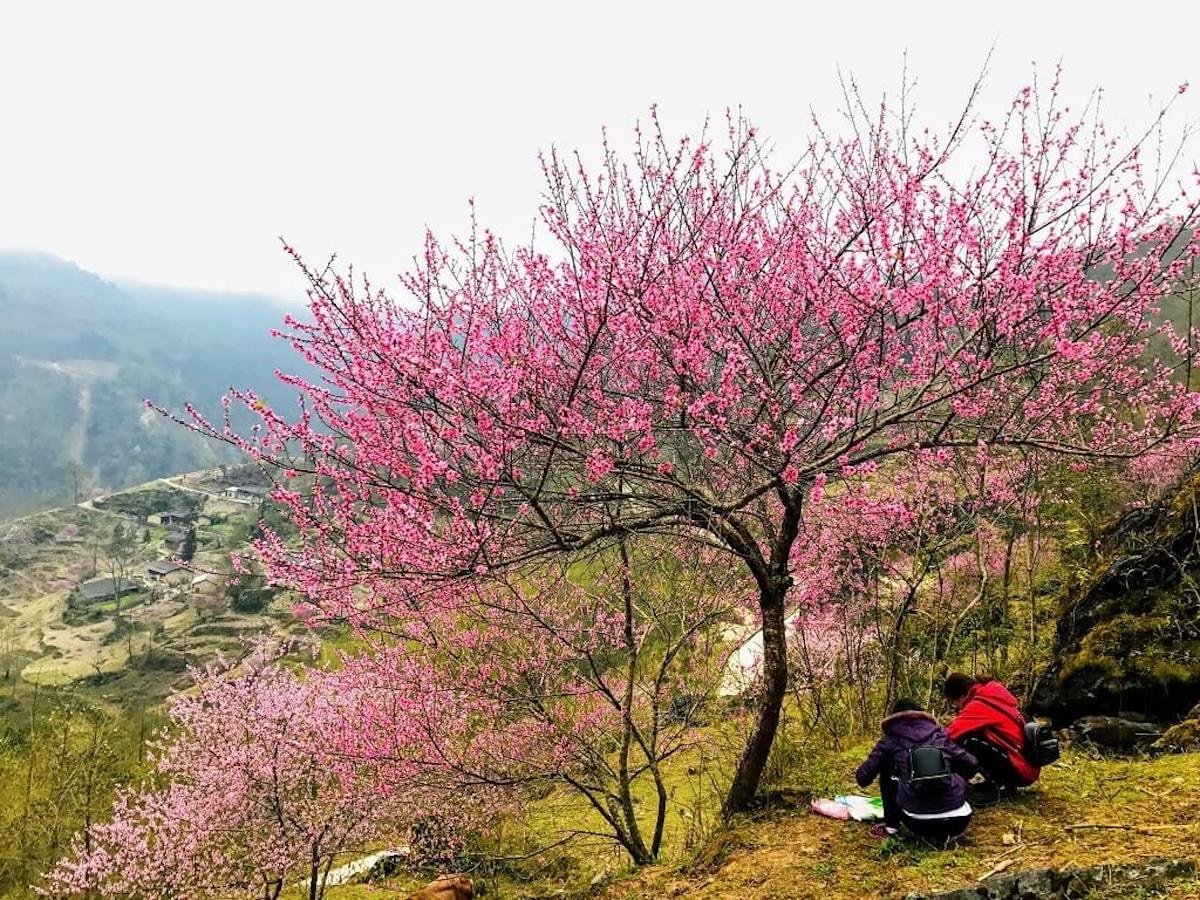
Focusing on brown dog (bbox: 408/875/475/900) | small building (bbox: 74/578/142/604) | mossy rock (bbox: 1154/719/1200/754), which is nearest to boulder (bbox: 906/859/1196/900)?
mossy rock (bbox: 1154/719/1200/754)

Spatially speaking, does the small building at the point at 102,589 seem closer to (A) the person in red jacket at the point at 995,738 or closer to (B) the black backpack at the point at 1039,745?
(A) the person in red jacket at the point at 995,738

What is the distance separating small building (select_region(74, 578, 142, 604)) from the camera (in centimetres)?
7356

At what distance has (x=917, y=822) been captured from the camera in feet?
12.4

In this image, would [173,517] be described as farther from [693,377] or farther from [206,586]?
[693,377]

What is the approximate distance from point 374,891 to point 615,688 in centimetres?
631

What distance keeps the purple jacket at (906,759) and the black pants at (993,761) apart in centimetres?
10

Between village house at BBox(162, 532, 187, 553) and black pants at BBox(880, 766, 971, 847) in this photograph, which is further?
village house at BBox(162, 532, 187, 553)

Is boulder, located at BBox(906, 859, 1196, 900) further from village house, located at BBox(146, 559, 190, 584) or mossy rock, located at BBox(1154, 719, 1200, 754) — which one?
village house, located at BBox(146, 559, 190, 584)

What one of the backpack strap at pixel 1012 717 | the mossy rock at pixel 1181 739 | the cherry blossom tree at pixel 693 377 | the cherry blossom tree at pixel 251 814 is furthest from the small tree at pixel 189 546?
the mossy rock at pixel 1181 739

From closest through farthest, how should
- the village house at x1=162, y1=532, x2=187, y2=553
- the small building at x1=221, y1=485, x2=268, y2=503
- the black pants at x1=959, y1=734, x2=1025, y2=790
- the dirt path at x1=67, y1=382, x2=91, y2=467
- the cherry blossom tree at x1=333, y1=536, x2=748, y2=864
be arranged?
the black pants at x1=959, y1=734, x2=1025, y2=790 → the cherry blossom tree at x1=333, y1=536, x2=748, y2=864 → the village house at x1=162, y1=532, x2=187, y2=553 → the small building at x1=221, y1=485, x2=268, y2=503 → the dirt path at x1=67, y1=382, x2=91, y2=467

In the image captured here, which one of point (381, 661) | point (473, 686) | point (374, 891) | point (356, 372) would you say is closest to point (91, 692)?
point (374, 891)

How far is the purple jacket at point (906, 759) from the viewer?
374 cm

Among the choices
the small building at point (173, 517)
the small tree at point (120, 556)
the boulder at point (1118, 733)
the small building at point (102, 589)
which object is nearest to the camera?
the boulder at point (1118, 733)

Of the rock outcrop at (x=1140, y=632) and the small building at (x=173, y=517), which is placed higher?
the small building at (x=173, y=517)
